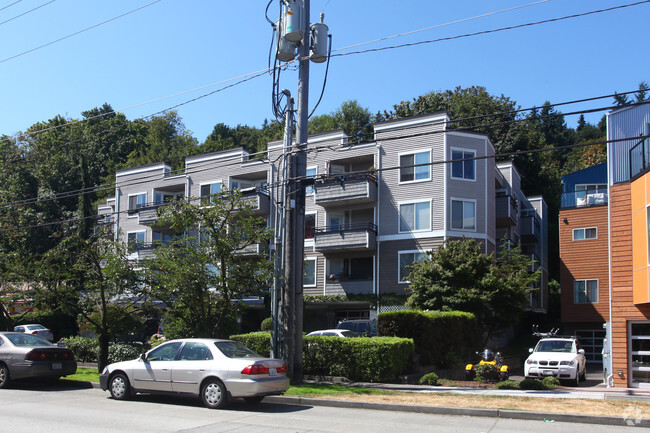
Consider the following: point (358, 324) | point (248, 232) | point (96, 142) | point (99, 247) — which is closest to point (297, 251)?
point (248, 232)

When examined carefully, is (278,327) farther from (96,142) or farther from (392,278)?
(96,142)

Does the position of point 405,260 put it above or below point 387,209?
below

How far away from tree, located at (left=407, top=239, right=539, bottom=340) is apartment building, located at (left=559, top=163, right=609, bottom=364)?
962 centimetres

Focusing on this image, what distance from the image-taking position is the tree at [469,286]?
2725 cm

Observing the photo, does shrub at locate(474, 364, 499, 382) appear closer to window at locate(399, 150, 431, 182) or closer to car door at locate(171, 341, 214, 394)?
car door at locate(171, 341, 214, 394)

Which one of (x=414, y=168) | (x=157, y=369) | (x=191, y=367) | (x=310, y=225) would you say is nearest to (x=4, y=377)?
(x=157, y=369)

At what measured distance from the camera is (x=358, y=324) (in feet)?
91.4

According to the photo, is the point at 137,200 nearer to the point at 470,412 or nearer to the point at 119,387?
the point at 119,387

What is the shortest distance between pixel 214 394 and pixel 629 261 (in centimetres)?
1413

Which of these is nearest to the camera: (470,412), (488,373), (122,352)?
(470,412)

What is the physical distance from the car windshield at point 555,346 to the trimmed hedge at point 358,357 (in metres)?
7.44

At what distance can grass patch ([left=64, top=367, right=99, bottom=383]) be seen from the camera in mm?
18000

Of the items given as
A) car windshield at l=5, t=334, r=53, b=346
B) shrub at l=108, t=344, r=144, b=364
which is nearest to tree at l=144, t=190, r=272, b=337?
car windshield at l=5, t=334, r=53, b=346

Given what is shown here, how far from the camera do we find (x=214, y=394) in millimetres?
12945
